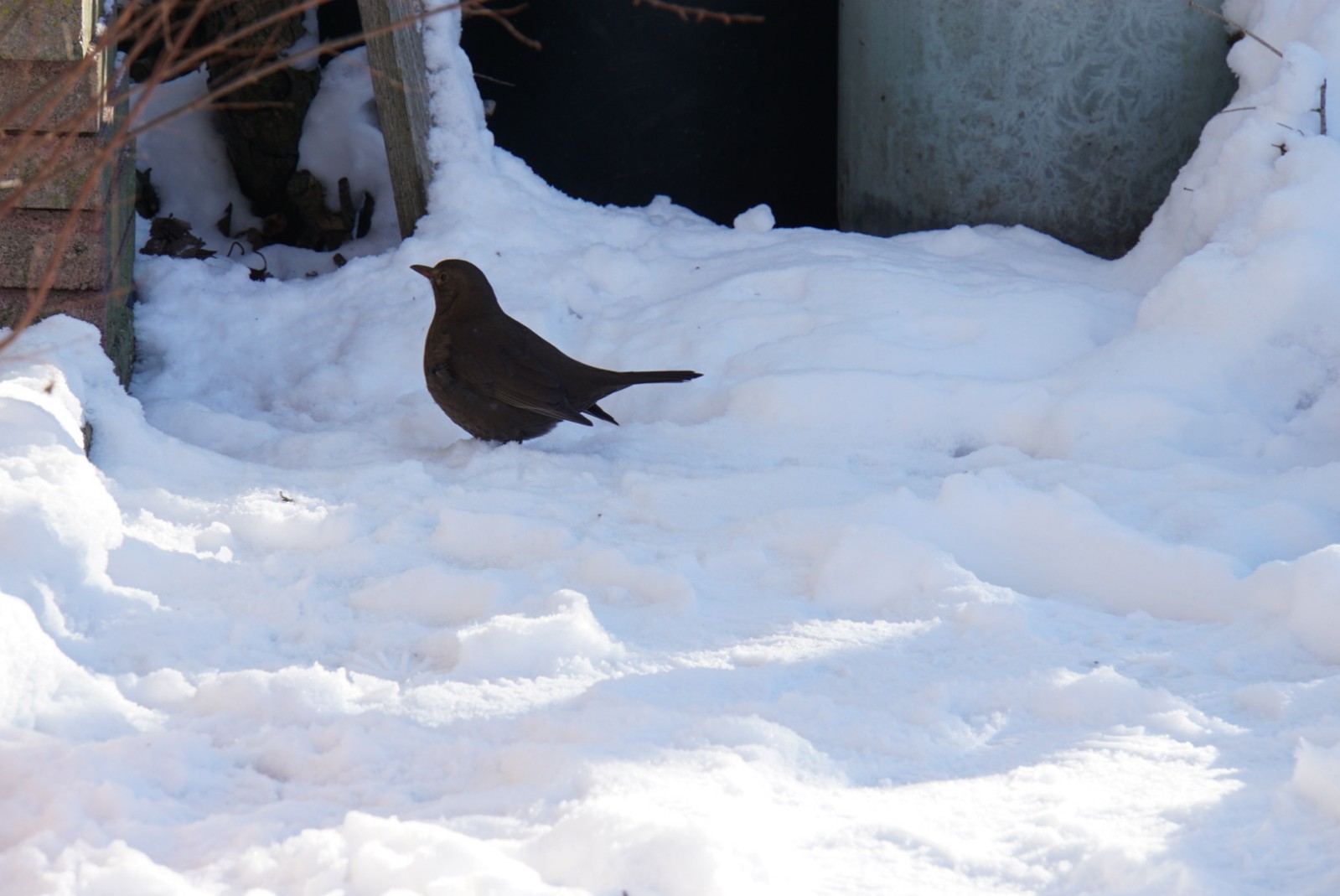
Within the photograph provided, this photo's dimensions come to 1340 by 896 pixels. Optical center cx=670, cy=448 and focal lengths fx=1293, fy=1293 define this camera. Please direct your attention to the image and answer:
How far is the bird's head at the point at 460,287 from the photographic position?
3355mm

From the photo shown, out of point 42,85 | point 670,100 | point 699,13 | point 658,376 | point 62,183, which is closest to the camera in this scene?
point 699,13

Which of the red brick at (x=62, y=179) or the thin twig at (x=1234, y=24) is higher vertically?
the thin twig at (x=1234, y=24)

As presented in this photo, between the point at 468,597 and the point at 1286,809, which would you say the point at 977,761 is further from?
the point at 468,597

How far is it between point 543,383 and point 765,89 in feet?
8.17

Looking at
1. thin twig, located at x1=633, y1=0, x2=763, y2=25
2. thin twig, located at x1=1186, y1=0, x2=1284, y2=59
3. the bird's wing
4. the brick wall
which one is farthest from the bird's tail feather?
thin twig, located at x1=1186, y1=0, x2=1284, y2=59

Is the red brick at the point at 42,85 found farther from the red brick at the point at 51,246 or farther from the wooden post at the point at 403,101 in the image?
the wooden post at the point at 403,101

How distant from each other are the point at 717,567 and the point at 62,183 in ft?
6.10

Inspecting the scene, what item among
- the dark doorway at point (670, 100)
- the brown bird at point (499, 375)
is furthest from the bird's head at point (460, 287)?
the dark doorway at point (670, 100)

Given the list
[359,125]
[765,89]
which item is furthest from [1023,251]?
[359,125]

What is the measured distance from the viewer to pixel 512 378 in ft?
10.4

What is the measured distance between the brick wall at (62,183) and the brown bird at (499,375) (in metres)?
0.77

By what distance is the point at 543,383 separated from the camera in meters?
3.20

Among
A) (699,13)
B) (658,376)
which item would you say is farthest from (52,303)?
(699,13)

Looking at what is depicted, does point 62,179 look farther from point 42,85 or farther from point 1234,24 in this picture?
point 1234,24
